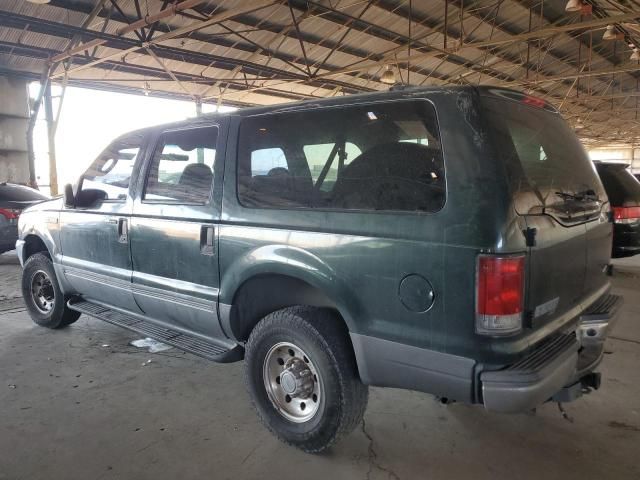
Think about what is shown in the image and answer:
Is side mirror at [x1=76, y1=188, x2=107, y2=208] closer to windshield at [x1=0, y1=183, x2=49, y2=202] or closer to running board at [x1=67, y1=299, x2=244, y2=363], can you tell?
running board at [x1=67, y1=299, x2=244, y2=363]

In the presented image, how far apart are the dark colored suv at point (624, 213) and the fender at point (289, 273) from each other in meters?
5.41

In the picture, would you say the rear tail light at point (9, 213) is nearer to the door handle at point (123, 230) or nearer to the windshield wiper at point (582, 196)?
the door handle at point (123, 230)

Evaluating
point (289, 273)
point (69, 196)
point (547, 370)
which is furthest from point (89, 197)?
point (547, 370)

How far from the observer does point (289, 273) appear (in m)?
2.59

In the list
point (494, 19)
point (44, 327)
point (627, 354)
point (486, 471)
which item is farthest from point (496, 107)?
point (494, 19)

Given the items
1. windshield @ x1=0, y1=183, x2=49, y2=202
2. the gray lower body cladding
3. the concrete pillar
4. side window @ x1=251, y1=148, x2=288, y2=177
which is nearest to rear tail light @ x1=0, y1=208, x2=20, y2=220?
windshield @ x1=0, y1=183, x2=49, y2=202

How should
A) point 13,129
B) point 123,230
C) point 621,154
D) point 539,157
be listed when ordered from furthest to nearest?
point 621,154 < point 13,129 < point 123,230 < point 539,157

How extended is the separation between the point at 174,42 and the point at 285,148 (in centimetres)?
1023

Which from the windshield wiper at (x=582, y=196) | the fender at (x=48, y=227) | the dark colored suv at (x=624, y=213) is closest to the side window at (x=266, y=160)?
the windshield wiper at (x=582, y=196)

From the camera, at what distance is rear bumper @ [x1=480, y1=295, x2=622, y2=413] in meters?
2.00

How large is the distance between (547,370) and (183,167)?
249 centimetres

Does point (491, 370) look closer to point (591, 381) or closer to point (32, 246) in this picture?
point (591, 381)

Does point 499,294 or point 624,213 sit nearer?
point 499,294

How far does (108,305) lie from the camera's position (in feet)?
13.2
